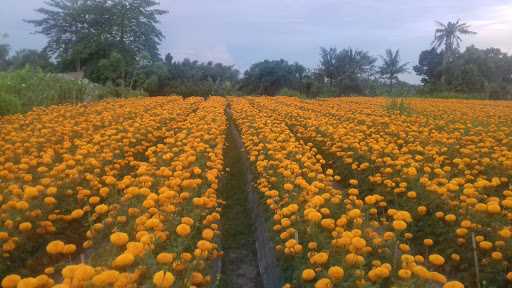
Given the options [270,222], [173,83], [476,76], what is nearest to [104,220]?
[270,222]

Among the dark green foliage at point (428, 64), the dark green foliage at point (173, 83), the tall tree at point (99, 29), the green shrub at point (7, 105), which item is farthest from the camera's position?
the dark green foliage at point (428, 64)

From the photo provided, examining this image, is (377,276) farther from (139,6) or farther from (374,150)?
(139,6)

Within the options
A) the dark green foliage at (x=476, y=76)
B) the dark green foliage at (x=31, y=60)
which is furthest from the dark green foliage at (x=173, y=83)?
the dark green foliage at (x=476, y=76)

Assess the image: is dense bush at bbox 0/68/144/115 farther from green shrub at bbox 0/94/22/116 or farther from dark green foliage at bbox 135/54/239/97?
dark green foliage at bbox 135/54/239/97

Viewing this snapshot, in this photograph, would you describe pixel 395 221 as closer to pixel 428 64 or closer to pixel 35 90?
pixel 35 90

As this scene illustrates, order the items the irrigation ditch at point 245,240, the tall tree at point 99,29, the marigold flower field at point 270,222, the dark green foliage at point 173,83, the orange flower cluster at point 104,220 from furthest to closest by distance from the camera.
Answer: the tall tree at point 99,29 → the dark green foliage at point 173,83 → the irrigation ditch at point 245,240 → the marigold flower field at point 270,222 → the orange flower cluster at point 104,220

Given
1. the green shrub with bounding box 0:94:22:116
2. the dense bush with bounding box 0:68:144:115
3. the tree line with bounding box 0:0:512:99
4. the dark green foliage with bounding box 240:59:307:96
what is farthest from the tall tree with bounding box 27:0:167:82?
the green shrub with bounding box 0:94:22:116

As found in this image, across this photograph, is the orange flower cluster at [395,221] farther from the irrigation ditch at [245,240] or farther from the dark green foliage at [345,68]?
the dark green foliage at [345,68]

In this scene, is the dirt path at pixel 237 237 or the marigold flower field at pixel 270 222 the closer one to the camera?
the marigold flower field at pixel 270 222

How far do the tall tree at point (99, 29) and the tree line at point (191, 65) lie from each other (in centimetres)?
10

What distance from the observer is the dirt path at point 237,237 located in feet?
18.2

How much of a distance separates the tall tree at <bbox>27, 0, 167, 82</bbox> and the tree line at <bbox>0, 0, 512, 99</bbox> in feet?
0.33

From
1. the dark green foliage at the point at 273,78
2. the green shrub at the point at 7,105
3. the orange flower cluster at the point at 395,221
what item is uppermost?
the dark green foliage at the point at 273,78

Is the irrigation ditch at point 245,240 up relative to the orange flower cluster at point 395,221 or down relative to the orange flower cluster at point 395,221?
down
